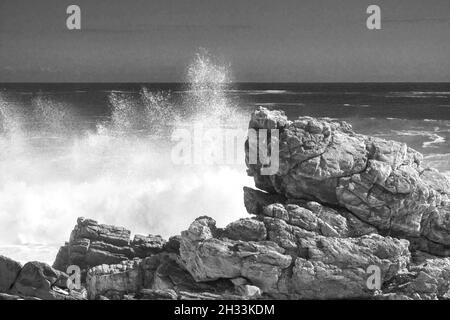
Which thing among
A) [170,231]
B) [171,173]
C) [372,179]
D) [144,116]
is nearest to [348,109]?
[144,116]

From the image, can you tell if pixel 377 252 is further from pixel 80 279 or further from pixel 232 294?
pixel 80 279

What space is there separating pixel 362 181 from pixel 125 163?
876 inches

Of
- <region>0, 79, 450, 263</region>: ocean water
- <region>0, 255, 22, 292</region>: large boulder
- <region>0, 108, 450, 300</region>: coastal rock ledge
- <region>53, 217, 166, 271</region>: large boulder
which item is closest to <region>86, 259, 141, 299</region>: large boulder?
<region>0, 108, 450, 300</region>: coastal rock ledge

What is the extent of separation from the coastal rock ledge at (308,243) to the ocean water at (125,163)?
18.7ft

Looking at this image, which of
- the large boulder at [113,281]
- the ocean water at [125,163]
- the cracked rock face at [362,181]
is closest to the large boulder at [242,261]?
the large boulder at [113,281]

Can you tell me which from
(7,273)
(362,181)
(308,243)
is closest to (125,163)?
(7,273)

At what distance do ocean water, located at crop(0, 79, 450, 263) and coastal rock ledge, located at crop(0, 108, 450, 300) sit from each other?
5692 mm

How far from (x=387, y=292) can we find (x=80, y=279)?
6903 mm

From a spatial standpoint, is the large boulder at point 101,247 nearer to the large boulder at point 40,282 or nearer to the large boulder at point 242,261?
the large boulder at point 40,282

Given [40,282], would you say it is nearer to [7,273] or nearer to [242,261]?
[7,273]

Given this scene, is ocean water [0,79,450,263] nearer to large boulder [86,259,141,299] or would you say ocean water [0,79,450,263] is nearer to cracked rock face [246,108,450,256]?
large boulder [86,259,141,299]

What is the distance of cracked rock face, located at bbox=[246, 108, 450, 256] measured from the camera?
46.3 ft

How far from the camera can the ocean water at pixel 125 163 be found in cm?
2203

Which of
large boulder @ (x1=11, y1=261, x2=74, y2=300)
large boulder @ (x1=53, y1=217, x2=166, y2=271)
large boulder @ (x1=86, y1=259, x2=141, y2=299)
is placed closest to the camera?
large boulder @ (x1=86, y1=259, x2=141, y2=299)
